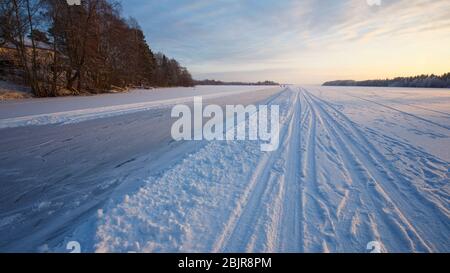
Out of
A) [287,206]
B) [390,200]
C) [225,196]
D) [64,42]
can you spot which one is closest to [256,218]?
[287,206]

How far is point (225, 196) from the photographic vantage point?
11.9 ft

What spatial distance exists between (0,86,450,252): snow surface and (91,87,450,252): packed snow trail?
0.05 ft

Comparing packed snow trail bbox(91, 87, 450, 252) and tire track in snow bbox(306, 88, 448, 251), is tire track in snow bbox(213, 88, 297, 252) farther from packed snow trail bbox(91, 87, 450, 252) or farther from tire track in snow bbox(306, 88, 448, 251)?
tire track in snow bbox(306, 88, 448, 251)

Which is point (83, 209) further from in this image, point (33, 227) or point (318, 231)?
point (318, 231)

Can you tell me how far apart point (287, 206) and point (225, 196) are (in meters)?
0.94

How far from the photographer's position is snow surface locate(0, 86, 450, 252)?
2.65m

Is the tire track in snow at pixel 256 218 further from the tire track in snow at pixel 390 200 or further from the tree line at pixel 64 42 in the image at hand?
the tree line at pixel 64 42

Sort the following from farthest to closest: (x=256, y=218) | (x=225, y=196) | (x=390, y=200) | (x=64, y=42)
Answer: (x=64, y=42), (x=225, y=196), (x=390, y=200), (x=256, y=218)

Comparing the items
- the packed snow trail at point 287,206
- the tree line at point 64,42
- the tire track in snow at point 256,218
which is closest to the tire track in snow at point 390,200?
the packed snow trail at point 287,206

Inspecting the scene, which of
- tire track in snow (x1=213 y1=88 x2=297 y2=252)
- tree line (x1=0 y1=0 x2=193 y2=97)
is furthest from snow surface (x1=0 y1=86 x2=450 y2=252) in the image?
tree line (x1=0 y1=0 x2=193 y2=97)

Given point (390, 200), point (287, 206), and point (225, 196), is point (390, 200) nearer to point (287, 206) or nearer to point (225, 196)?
point (287, 206)

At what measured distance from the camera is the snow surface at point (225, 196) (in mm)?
2652

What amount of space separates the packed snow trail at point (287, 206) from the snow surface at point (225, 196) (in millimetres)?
16
